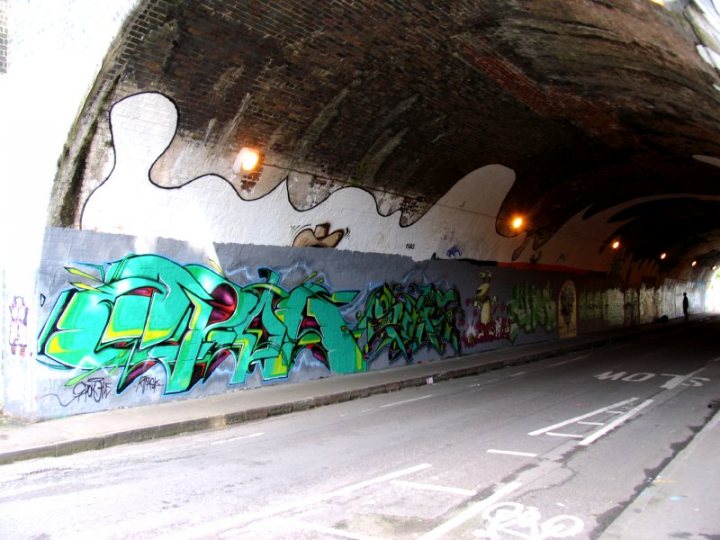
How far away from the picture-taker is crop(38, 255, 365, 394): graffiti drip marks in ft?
31.8

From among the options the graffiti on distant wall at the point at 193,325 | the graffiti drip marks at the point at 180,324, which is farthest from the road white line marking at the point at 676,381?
the graffiti drip marks at the point at 180,324

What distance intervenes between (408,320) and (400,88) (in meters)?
6.91

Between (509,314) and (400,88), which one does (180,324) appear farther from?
(509,314)

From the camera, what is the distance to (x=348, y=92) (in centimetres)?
1147

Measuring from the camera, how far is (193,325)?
11.2 meters

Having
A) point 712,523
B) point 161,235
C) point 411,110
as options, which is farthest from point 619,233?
point 712,523

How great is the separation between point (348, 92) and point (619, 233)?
21168 millimetres

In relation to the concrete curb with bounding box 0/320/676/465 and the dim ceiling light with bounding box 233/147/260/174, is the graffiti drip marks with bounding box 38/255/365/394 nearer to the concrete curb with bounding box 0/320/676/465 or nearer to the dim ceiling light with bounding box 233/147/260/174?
the concrete curb with bounding box 0/320/676/465

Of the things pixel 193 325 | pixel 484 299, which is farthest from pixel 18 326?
pixel 484 299

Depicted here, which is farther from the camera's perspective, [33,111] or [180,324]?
[180,324]

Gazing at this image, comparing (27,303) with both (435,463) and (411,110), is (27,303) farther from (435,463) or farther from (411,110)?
(411,110)

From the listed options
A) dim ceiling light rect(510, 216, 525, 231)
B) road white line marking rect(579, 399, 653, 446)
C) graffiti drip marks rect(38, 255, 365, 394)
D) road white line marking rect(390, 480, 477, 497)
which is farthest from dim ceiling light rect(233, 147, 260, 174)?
dim ceiling light rect(510, 216, 525, 231)

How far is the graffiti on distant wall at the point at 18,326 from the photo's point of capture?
31.1 feet

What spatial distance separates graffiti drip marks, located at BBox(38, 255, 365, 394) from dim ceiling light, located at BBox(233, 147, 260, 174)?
6.33 feet
